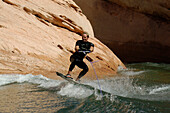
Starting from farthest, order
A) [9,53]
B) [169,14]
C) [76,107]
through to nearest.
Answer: [169,14], [9,53], [76,107]

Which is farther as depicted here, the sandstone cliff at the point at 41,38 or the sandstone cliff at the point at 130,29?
the sandstone cliff at the point at 130,29

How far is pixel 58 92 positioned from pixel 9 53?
10.6 ft

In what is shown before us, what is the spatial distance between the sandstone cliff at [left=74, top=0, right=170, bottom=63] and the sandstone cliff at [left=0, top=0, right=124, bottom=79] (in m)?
A: 6.08

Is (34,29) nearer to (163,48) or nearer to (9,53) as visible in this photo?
(9,53)

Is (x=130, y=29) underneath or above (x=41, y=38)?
above

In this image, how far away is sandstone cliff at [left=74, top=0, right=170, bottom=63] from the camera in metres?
16.8

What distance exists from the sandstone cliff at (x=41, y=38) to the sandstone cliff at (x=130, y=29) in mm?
6085

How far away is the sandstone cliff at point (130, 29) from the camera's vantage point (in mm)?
16812

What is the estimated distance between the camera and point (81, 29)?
33.6ft

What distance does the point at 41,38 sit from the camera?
780 cm

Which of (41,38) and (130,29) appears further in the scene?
(130,29)

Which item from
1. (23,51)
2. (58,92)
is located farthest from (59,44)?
(58,92)

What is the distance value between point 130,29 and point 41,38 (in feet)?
36.8

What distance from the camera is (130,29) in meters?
17.3
